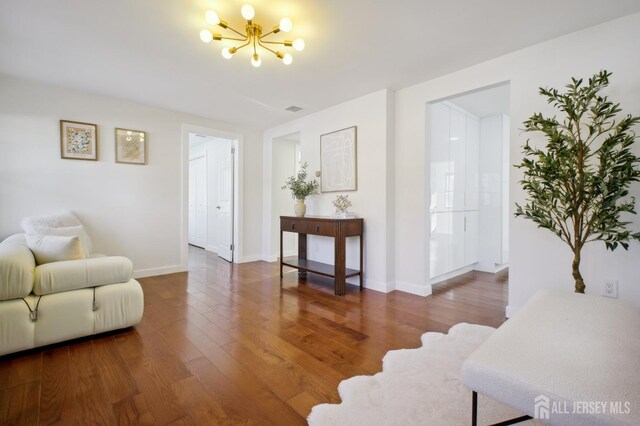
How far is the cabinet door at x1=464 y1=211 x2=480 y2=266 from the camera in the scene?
4.34m

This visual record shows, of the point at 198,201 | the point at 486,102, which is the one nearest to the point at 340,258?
the point at 486,102

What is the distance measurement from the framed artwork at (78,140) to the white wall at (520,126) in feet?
12.6

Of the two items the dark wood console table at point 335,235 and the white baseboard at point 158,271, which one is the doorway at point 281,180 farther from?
the white baseboard at point 158,271

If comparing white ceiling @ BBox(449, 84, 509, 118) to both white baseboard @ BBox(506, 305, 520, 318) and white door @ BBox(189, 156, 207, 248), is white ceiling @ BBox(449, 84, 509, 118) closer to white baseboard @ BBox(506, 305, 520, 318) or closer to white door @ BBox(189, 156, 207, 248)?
white baseboard @ BBox(506, 305, 520, 318)

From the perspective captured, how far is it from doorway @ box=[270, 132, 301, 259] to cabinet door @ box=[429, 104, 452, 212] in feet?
8.07

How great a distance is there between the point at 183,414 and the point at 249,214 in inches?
158

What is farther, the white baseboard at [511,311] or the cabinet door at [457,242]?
the cabinet door at [457,242]

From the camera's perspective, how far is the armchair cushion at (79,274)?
2.04 meters

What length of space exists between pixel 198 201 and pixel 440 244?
216 inches

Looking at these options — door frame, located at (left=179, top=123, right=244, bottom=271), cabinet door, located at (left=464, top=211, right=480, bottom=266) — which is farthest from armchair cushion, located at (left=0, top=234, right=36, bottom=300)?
cabinet door, located at (left=464, top=211, right=480, bottom=266)

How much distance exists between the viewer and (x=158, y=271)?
4.20 metres

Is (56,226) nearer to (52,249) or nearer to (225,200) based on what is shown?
(52,249)

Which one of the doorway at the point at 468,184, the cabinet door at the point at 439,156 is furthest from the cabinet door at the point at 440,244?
the cabinet door at the point at 439,156

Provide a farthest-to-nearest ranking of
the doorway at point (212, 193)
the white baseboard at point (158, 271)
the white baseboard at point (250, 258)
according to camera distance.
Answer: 1. the doorway at point (212, 193)
2. the white baseboard at point (250, 258)
3. the white baseboard at point (158, 271)
